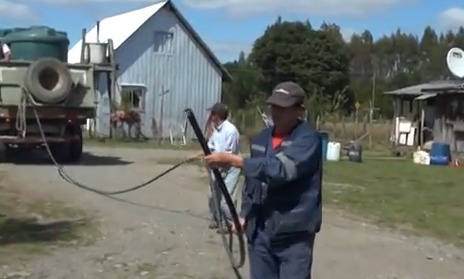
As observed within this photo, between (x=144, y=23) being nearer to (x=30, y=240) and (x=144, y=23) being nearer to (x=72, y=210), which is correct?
(x=72, y=210)

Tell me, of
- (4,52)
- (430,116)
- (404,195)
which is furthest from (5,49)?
(430,116)

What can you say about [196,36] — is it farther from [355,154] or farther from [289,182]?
[289,182]

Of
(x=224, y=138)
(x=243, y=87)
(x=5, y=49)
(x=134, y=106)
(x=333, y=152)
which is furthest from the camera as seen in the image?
(x=243, y=87)

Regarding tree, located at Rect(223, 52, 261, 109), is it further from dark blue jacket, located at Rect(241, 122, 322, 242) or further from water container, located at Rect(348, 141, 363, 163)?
dark blue jacket, located at Rect(241, 122, 322, 242)

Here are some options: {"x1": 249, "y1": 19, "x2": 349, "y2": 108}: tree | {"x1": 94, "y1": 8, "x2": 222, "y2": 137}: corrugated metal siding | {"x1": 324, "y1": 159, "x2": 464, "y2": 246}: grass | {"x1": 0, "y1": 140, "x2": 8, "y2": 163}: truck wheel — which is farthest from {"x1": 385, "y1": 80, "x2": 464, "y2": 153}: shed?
{"x1": 249, "y1": 19, "x2": 349, "y2": 108}: tree

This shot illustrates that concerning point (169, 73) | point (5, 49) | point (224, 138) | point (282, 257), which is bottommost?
point (282, 257)

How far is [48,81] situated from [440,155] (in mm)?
13819

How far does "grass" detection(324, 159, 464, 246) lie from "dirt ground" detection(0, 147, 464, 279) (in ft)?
2.46

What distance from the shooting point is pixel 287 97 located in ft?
20.2

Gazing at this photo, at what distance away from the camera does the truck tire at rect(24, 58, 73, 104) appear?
2272 cm

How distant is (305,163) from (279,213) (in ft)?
1.18

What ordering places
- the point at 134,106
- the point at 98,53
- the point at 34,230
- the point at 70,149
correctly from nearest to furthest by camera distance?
the point at 34,230 < the point at 70,149 < the point at 98,53 < the point at 134,106

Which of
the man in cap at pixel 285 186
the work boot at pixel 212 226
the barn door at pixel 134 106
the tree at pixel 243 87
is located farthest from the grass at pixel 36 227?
the tree at pixel 243 87

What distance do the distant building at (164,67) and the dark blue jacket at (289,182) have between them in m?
39.6
